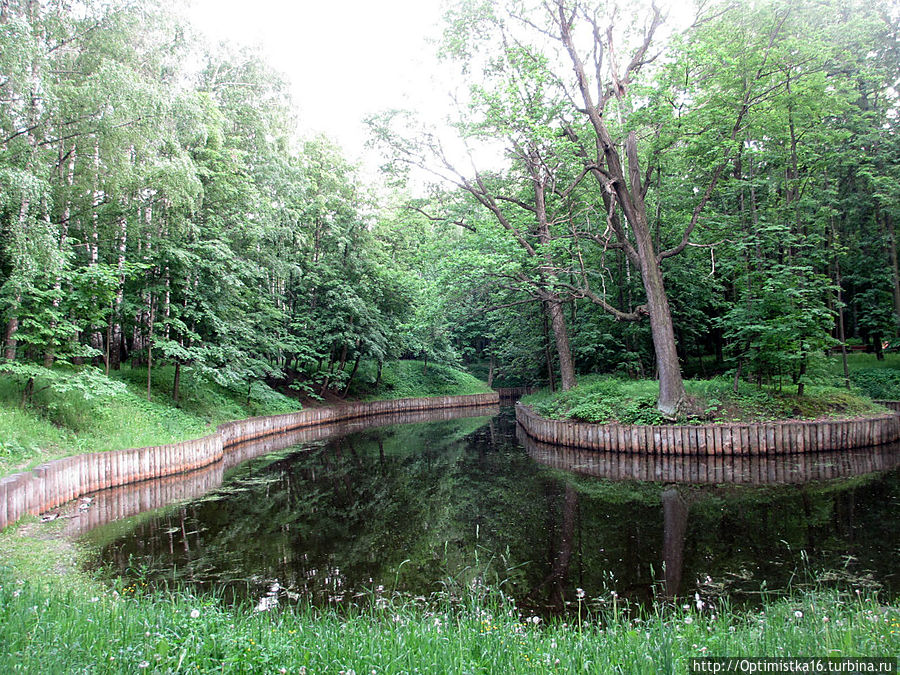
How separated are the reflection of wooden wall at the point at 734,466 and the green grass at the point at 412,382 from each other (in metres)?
17.8

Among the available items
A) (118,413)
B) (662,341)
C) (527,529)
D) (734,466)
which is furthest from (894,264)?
(118,413)

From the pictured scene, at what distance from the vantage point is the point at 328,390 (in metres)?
26.7

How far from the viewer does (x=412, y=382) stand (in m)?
32.6

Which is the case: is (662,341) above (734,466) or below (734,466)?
above

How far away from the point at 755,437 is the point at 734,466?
134 centimetres

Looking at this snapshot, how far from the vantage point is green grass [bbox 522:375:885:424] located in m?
12.4

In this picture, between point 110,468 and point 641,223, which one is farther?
point 641,223

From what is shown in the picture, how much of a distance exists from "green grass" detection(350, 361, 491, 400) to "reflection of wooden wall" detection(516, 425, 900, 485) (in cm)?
1783

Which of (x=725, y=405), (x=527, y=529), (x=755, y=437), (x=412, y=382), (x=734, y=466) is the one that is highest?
(x=725, y=405)

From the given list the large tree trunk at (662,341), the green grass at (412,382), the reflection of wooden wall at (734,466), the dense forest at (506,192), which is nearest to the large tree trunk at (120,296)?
the dense forest at (506,192)

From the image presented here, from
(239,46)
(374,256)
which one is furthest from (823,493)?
(239,46)

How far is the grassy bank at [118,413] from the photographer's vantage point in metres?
9.59

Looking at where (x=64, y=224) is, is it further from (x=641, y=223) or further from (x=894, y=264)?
(x=894, y=264)

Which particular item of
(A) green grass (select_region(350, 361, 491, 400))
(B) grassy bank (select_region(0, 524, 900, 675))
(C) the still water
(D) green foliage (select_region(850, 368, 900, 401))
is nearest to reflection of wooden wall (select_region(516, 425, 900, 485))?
(C) the still water
